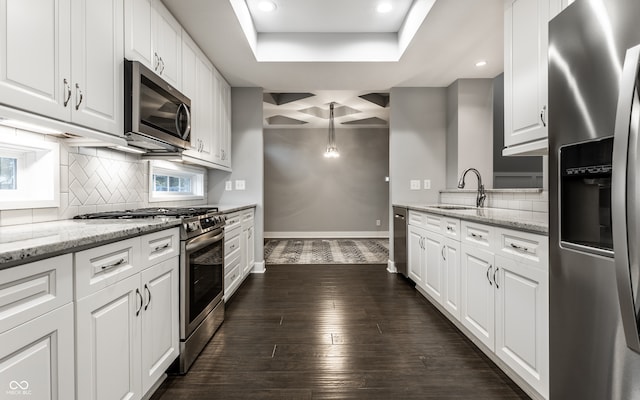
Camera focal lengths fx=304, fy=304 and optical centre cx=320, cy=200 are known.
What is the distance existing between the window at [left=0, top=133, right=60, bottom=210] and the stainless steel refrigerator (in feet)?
7.86

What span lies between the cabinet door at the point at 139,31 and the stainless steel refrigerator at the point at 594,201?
2.19 m

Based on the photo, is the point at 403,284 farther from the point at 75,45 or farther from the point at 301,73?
the point at 75,45

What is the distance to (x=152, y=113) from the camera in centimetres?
195

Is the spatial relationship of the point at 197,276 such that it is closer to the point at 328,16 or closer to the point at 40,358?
the point at 40,358

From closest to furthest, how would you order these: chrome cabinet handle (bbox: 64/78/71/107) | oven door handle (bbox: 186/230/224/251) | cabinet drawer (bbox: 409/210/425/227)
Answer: chrome cabinet handle (bbox: 64/78/71/107) → oven door handle (bbox: 186/230/224/251) → cabinet drawer (bbox: 409/210/425/227)

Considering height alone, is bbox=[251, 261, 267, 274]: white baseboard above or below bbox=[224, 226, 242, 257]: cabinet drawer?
below

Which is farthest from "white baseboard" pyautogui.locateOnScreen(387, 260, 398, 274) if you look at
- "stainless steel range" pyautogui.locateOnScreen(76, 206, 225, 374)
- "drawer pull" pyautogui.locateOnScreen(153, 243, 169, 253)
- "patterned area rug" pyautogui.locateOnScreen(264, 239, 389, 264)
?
"drawer pull" pyautogui.locateOnScreen(153, 243, 169, 253)

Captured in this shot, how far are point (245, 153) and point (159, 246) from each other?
267 centimetres

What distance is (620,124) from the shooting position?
85cm

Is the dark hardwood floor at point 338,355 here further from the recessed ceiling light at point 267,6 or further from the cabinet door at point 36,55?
the recessed ceiling light at point 267,6

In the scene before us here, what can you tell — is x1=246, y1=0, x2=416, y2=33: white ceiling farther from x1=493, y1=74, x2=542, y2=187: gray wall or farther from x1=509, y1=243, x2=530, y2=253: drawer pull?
x1=509, y1=243, x2=530, y2=253: drawer pull

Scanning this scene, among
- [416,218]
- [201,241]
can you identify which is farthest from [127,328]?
[416,218]

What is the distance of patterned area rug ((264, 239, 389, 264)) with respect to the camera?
15.7ft

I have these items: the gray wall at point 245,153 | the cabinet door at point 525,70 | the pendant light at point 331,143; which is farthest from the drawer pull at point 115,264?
the pendant light at point 331,143
